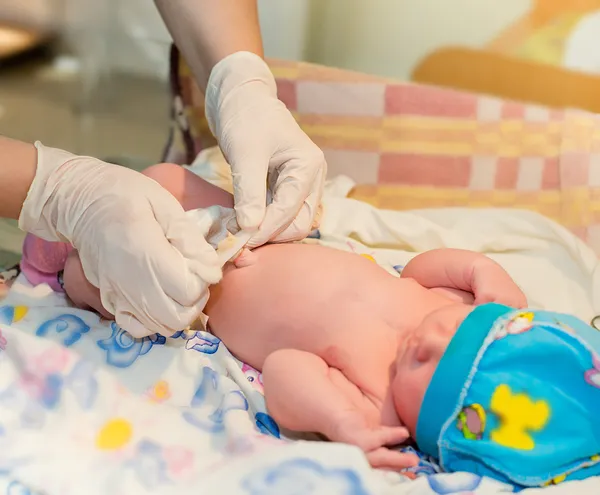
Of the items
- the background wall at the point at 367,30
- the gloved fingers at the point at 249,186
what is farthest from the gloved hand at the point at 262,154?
the background wall at the point at 367,30

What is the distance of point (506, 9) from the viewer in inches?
74.4

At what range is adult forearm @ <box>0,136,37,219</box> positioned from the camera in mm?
1010

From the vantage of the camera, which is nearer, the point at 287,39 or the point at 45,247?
the point at 45,247

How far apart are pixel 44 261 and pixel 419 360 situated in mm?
668

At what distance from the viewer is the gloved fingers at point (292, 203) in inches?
43.3

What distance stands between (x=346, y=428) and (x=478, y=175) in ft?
2.74

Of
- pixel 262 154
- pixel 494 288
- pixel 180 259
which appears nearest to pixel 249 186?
pixel 262 154

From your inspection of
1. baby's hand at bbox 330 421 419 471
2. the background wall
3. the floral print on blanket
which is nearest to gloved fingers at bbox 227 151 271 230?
the floral print on blanket

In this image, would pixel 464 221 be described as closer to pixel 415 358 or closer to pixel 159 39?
pixel 415 358

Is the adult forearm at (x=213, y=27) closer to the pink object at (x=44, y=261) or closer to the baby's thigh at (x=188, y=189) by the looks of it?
the baby's thigh at (x=188, y=189)

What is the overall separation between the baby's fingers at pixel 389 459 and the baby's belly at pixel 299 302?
185 millimetres

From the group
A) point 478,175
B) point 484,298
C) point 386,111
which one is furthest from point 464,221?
point 484,298

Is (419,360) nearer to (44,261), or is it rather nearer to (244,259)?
(244,259)

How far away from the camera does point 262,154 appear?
3.71 feet
